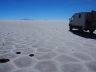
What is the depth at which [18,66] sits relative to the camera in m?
3.85

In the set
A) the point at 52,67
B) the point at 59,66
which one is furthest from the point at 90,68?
the point at 52,67

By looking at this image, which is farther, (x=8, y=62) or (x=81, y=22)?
(x=81, y=22)

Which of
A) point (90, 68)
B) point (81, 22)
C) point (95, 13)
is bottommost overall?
point (90, 68)

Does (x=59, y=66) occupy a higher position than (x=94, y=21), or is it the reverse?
(x=94, y=21)

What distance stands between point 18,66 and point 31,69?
0.57m

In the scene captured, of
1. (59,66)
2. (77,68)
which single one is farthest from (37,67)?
(77,68)

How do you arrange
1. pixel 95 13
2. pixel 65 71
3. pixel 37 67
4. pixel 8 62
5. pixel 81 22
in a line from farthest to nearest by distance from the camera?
pixel 81 22 < pixel 95 13 < pixel 8 62 < pixel 37 67 < pixel 65 71

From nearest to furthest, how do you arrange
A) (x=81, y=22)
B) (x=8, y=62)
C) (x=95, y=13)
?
(x=8, y=62) → (x=95, y=13) → (x=81, y=22)

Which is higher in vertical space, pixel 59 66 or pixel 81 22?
pixel 81 22

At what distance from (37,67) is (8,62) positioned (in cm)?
130

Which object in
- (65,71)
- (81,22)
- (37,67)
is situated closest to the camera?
(65,71)

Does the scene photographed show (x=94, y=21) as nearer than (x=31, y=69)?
No

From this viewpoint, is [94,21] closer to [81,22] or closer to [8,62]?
[81,22]

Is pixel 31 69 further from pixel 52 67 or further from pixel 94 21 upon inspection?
pixel 94 21
